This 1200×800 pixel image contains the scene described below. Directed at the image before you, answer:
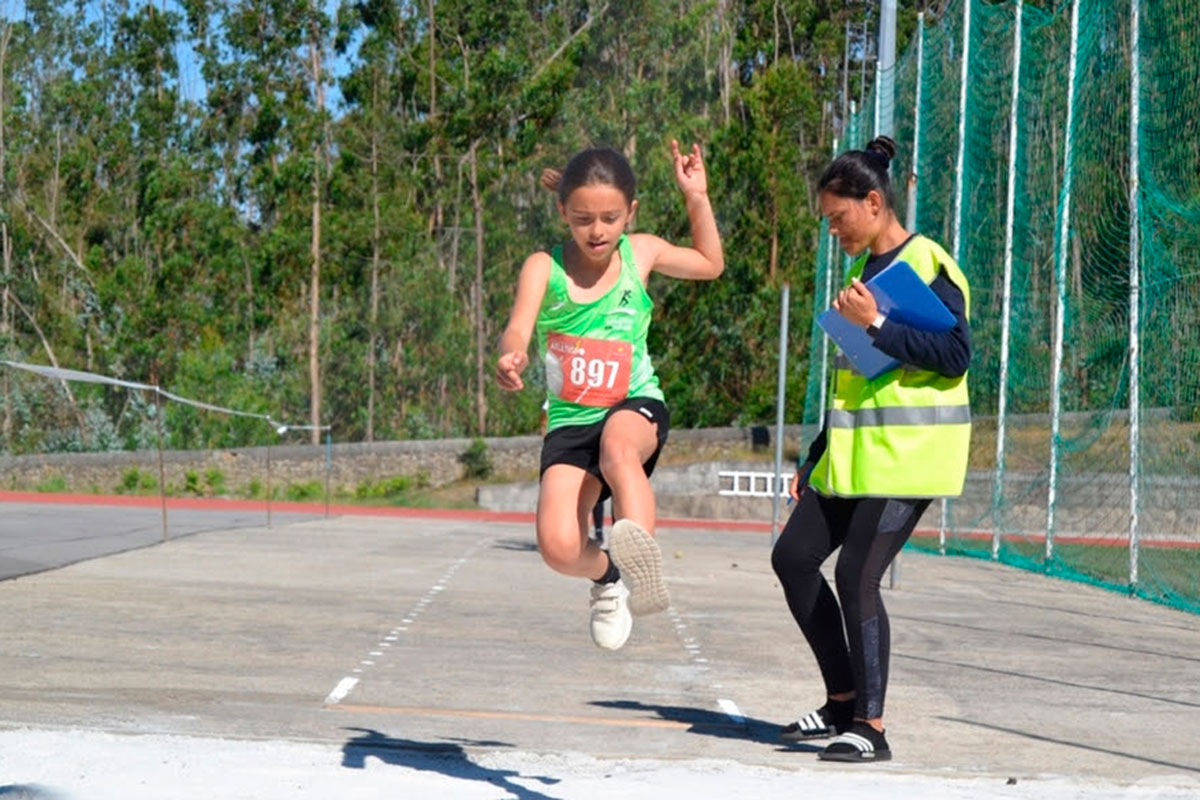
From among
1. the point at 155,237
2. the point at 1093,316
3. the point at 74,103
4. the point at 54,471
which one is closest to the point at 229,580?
the point at 1093,316

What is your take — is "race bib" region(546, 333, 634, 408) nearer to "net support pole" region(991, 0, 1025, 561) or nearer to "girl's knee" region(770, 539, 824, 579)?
"girl's knee" region(770, 539, 824, 579)

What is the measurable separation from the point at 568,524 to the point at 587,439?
11.7 inches

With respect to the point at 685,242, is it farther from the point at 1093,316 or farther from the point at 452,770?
the point at 452,770

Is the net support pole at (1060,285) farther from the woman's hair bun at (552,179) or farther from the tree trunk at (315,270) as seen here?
the tree trunk at (315,270)

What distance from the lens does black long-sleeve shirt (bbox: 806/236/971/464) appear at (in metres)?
6.45

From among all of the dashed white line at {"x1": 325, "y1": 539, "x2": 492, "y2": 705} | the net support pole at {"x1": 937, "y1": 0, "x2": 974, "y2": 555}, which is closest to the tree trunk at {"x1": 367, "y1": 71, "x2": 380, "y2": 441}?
the net support pole at {"x1": 937, "y1": 0, "x2": 974, "y2": 555}

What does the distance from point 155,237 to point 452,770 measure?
52150 mm

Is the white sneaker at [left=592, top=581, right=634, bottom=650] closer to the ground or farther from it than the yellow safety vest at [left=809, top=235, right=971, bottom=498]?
closer to the ground

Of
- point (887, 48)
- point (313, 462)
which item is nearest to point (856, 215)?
point (887, 48)

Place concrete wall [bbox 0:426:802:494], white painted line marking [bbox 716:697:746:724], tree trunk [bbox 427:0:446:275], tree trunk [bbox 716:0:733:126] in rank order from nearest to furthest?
white painted line marking [bbox 716:697:746:724], concrete wall [bbox 0:426:802:494], tree trunk [bbox 427:0:446:275], tree trunk [bbox 716:0:733:126]

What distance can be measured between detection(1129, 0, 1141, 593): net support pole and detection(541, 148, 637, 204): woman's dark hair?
1068 cm

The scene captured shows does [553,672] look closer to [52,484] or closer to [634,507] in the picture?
[634,507]

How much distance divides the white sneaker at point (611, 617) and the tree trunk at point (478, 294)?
43.8m

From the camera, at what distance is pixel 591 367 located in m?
6.32
